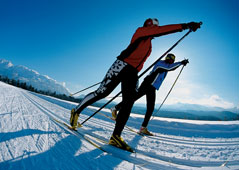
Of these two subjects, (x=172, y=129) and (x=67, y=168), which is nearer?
(x=67, y=168)

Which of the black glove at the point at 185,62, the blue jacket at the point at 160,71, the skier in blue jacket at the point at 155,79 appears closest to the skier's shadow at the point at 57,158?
the skier in blue jacket at the point at 155,79

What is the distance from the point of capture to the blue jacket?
11.2ft

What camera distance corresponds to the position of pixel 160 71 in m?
3.49

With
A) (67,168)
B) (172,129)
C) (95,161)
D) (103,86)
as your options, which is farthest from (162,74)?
(67,168)

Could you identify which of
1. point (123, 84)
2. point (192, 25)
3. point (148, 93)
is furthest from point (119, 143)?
point (192, 25)

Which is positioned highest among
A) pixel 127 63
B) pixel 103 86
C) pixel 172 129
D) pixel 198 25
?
pixel 198 25

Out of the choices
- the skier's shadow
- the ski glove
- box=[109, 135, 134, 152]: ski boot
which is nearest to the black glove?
the ski glove

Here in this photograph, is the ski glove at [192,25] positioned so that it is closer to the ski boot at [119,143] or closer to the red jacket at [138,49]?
the red jacket at [138,49]

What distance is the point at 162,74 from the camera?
355 cm

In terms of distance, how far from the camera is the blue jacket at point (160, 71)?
11.2 feet

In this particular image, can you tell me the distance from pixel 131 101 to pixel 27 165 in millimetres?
1410

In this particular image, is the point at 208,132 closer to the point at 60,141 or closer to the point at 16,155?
the point at 60,141

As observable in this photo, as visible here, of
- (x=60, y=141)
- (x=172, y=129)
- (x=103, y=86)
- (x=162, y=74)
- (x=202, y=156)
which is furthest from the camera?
(x=172, y=129)

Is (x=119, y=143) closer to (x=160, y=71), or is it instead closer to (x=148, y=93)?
(x=148, y=93)
